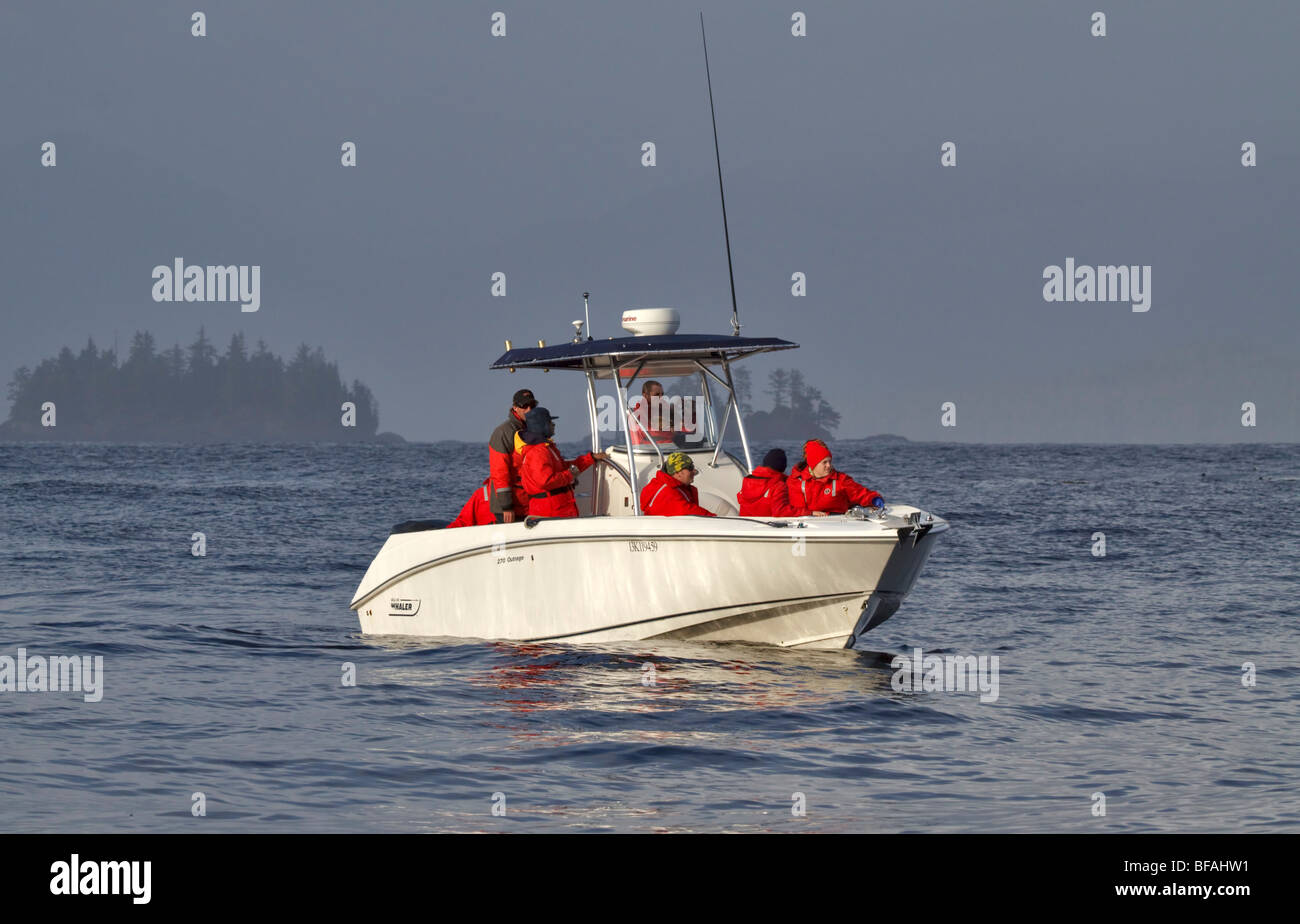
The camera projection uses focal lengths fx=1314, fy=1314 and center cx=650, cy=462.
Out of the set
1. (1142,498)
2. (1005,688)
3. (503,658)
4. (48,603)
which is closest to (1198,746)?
(1005,688)

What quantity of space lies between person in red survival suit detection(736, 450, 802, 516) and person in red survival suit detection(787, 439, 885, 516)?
146 mm

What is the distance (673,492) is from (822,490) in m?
1.41

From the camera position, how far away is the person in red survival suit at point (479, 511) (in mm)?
12375

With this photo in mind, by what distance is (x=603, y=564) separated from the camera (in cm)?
1143

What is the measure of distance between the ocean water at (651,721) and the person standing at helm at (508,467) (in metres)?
1.26

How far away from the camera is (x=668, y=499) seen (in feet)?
37.8

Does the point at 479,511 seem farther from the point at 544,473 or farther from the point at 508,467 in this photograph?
the point at 544,473

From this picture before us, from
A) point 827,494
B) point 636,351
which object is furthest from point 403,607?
point 827,494

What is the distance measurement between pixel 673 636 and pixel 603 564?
885 millimetres

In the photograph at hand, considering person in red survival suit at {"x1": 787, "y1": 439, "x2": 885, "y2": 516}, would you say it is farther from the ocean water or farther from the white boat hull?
the ocean water
